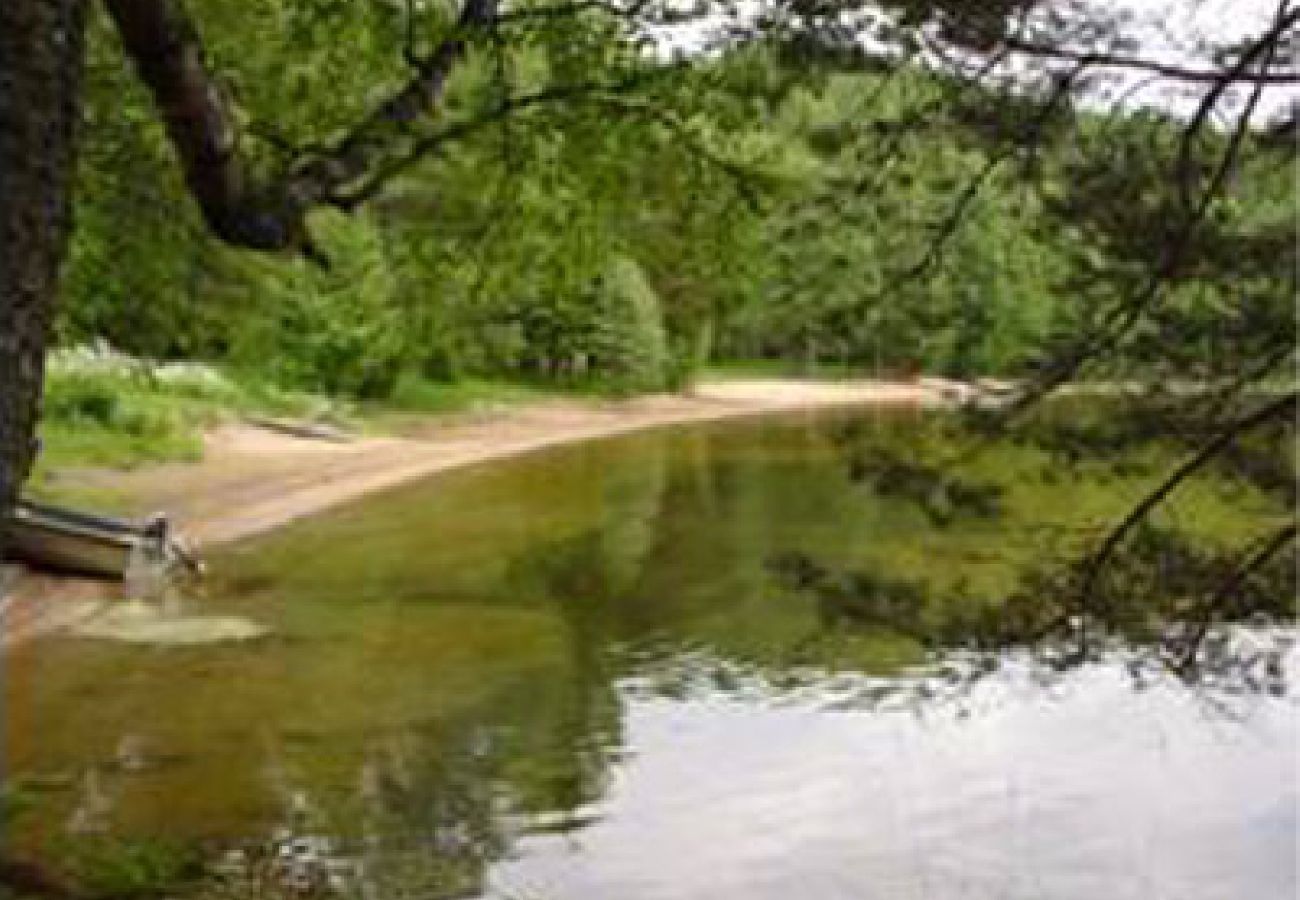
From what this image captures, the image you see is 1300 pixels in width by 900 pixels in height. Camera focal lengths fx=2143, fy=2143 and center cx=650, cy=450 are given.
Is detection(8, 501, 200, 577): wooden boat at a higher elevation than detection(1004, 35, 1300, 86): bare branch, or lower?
lower

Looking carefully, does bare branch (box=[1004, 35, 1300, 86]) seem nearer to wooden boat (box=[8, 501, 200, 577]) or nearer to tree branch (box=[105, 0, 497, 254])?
tree branch (box=[105, 0, 497, 254])

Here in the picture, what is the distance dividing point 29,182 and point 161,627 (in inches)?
571

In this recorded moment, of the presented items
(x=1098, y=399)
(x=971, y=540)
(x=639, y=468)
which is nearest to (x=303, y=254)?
(x=1098, y=399)

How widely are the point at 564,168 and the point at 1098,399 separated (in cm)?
217

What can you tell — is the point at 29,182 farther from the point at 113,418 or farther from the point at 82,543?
the point at 113,418

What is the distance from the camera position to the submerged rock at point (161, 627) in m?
17.7

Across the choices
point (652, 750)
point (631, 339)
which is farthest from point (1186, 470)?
point (631, 339)

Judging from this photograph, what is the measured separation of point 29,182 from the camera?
4.14 metres

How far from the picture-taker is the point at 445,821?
472 inches

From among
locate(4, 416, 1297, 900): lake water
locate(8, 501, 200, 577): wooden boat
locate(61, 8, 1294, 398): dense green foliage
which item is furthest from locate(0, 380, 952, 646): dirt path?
locate(4, 416, 1297, 900): lake water

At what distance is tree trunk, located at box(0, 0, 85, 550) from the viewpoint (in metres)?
4.07

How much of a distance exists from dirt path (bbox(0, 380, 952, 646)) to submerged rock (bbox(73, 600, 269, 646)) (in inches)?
9.6

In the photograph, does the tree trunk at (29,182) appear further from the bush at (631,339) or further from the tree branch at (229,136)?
the bush at (631,339)

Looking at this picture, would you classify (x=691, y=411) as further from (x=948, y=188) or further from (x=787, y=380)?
(x=948, y=188)
